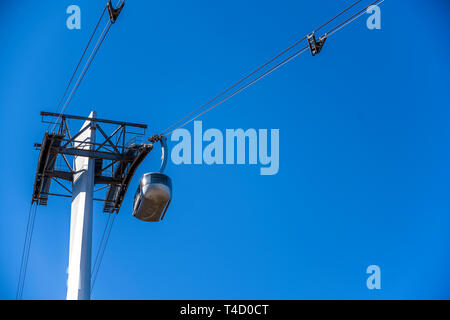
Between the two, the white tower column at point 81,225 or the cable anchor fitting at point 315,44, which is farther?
the white tower column at point 81,225

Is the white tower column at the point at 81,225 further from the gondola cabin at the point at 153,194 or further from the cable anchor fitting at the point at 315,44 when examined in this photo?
the cable anchor fitting at the point at 315,44

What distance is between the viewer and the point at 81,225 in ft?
96.0

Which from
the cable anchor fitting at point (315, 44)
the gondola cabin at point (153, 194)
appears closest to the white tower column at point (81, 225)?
the gondola cabin at point (153, 194)

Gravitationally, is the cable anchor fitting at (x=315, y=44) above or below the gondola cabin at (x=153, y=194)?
above

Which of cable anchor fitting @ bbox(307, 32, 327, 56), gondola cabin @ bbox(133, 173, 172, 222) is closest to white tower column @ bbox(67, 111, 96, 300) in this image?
gondola cabin @ bbox(133, 173, 172, 222)

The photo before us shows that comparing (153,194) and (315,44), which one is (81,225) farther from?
(315,44)

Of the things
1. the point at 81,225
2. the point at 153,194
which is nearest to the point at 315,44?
the point at 153,194

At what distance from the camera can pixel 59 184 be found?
31938 mm

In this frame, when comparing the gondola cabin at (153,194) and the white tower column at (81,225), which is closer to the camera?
the gondola cabin at (153,194)

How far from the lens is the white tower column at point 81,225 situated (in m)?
28.1
